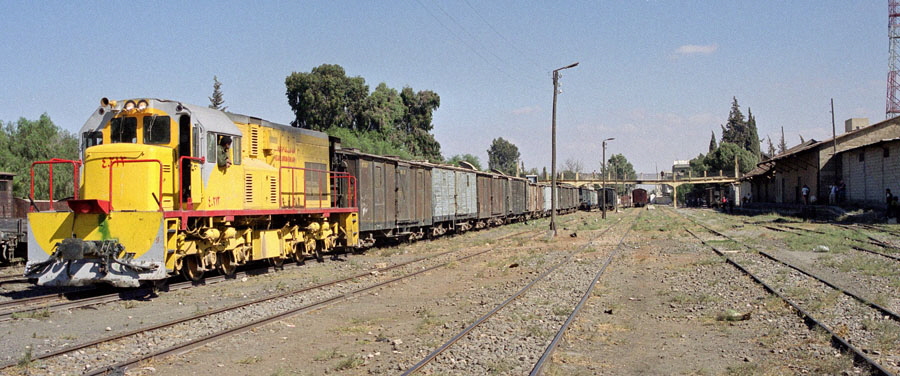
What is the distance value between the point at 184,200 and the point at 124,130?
150 centimetres

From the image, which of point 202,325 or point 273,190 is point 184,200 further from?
point 202,325

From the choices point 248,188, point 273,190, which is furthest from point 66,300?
point 273,190

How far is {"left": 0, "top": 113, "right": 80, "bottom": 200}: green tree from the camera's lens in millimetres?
42781

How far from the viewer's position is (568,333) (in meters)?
8.31

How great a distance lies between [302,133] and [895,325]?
40.6 ft

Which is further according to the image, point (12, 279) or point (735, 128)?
point (735, 128)

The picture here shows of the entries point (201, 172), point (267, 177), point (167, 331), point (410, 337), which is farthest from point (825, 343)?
point (267, 177)

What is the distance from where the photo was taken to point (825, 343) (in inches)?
294

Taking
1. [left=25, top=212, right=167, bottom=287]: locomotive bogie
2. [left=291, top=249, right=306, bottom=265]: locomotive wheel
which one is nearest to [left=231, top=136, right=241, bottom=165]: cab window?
[left=25, top=212, right=167, bottom=287]: locomotive bogie

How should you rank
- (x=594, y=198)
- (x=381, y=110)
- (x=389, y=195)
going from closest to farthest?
(x=389, y=195) < (x=381, y=110) < (x=594, y=198)

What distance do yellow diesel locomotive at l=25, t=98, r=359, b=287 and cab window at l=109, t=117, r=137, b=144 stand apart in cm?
2

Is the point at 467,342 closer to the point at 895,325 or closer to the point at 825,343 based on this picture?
the point at 825,343

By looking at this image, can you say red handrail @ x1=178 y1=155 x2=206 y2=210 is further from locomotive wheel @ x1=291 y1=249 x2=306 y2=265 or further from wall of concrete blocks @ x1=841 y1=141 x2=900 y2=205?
wall of concrete blocks @ x1=841 y1=141 x2=900 y2=205

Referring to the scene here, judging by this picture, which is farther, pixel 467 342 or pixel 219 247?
pixel 219 247
